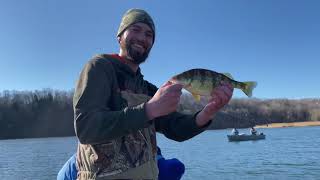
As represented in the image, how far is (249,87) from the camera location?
5477mm

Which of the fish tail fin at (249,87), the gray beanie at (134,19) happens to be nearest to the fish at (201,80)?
the gray beanie at (134,19)

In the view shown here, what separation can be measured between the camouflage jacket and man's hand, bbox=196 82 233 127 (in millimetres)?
496

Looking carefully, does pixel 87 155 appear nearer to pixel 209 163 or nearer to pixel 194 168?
pixel 194 168

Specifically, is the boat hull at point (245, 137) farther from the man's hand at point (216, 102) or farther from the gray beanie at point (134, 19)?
the gray beanie at point (134, 19)

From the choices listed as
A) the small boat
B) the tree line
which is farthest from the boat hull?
the tree line

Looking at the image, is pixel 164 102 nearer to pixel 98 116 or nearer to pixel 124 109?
pixel 124 109

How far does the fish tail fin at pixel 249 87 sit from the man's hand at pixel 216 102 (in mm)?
1241

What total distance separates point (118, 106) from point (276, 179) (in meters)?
32.5

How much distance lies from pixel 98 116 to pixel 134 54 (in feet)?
2.48

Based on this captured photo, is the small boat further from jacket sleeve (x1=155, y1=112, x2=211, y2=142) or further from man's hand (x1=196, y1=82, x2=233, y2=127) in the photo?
man's hand (x1=196, y1=82, x2=233, y2=127)

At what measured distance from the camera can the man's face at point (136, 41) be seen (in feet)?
12.3

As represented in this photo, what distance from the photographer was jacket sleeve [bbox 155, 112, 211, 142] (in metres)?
4.20

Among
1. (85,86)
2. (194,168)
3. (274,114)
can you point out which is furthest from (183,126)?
(274,114)

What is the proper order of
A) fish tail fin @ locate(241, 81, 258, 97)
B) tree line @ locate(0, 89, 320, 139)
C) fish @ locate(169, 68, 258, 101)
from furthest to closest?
tree line @ locate(0, 89, 320, 139)
fish tail fin @ locate(241, 81, 258, 97)
fish @ locate(169, 68, 258, 101)
